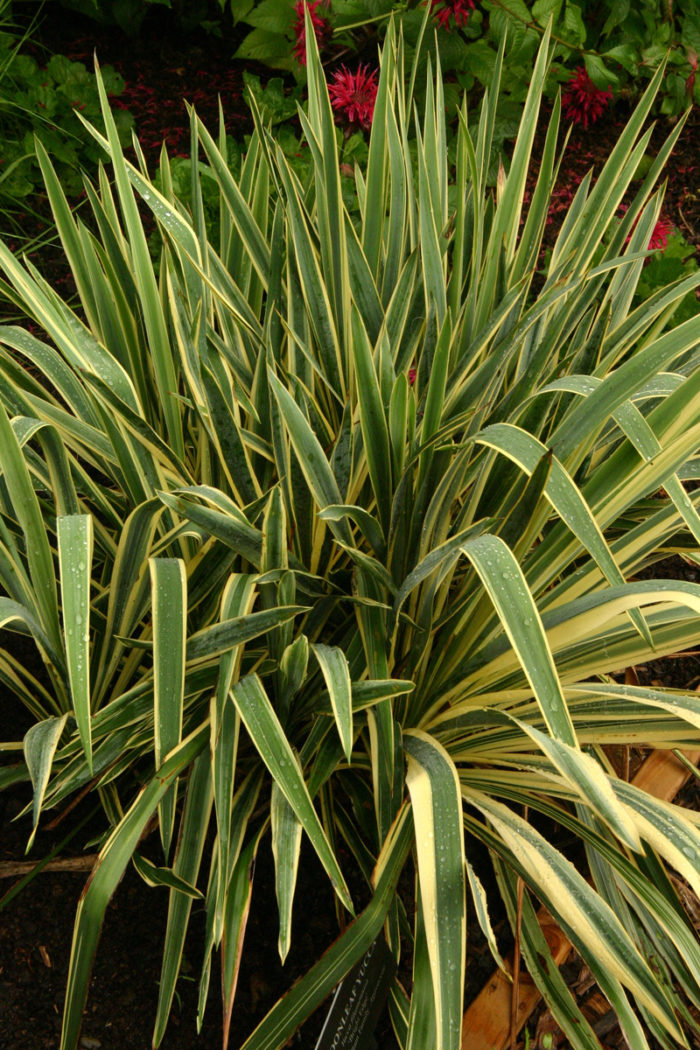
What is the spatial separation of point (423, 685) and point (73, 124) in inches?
56.8

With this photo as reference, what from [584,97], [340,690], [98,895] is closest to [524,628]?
[340,690]

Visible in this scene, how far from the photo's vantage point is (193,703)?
3.38 ft

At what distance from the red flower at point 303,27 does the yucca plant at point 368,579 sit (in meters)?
0.63

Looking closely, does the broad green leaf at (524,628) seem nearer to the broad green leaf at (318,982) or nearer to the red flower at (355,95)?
the broad green leaf at (318,982)

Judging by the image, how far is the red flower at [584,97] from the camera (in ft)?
6.68

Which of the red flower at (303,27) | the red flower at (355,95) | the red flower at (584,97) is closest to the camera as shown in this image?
the red flower at (355,95)

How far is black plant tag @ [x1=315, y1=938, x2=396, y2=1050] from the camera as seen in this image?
0.82 meters

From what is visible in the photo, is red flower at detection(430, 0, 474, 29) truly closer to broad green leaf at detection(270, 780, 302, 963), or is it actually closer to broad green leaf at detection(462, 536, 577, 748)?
broad green leaf at detection(462, 536, 577, 748)

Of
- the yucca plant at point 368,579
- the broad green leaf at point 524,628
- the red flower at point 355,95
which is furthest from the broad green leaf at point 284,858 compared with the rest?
the red flower at point 355,95

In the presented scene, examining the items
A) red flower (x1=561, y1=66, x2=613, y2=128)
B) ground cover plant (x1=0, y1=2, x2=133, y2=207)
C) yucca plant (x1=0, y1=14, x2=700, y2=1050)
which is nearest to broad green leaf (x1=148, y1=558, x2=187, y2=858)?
yucca plant (x1=0, y1=14, x2=700, y2=1050)

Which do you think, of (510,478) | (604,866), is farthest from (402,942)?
(510,478)

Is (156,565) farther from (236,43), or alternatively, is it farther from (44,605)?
(236,43)

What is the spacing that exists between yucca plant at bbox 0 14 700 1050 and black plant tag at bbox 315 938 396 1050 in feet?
0.07

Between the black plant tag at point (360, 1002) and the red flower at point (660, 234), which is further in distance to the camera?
the red flower at point (660, 234)
